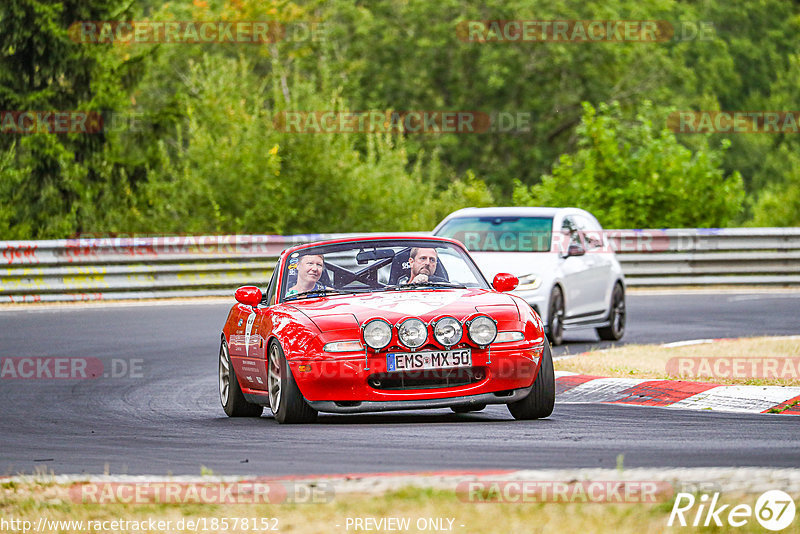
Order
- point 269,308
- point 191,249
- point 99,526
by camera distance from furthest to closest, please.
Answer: point 191,249
point 269,308
point 99,526

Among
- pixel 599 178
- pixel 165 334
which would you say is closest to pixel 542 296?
pixel 165 334

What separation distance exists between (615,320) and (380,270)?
7968 millimetres

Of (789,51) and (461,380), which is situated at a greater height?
(789,51)

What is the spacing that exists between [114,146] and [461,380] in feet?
83.3

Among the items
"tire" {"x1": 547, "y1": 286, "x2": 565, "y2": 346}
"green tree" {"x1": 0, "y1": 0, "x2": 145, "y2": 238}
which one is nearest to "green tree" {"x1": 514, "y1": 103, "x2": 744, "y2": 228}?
"green tree" {"x1": 0, "y1": 0, "x2": 145, "y2": 238}

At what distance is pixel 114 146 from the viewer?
3369 centimetres

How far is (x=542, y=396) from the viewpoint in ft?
31.9

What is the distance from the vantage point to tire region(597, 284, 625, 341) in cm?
1784

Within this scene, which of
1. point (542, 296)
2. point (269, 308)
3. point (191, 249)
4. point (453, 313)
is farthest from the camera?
point (191, 249)

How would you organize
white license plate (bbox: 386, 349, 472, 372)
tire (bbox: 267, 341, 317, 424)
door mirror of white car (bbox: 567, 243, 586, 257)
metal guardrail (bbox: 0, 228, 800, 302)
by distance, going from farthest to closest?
1. metal guardrail (bbox: 0, 228, 800, 302)
2. door mirror of white car (bbox: 567, 243, 586, 257)
3. tire (bbox: 267, 341, 317, 424)
4. white license plate (bbox: 386, 349, 472, 372)

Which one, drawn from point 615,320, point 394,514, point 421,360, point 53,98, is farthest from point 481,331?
point 53,98

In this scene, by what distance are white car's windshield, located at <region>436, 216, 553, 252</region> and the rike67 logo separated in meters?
10.8

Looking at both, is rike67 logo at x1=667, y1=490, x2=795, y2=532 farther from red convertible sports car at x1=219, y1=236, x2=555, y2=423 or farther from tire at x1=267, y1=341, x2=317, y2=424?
tire at x1=267, y1=341, x2=317, y2=424

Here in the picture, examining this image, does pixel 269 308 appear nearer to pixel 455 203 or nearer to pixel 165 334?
pixel 165 334
